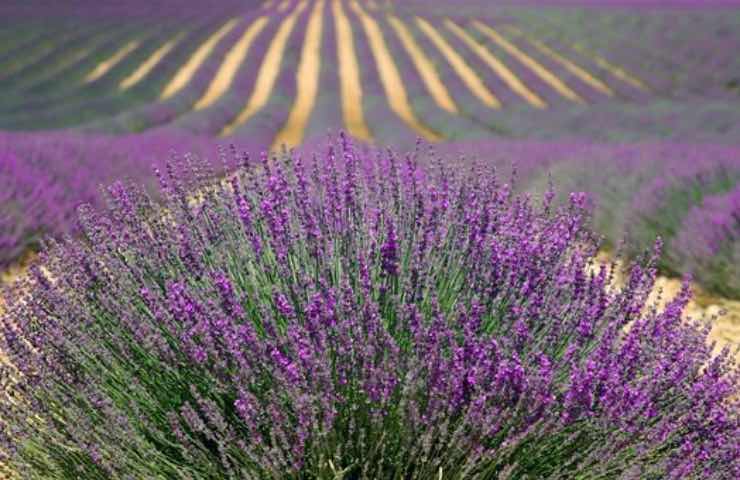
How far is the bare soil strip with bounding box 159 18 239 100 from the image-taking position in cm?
2116

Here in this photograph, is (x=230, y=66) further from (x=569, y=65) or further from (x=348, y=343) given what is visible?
(x=348, y=343)

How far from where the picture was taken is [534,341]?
2.08 metres

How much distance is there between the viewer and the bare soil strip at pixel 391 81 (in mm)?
16438

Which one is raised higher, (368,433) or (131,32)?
(131,32)

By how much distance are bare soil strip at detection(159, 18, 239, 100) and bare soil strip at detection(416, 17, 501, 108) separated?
840cm

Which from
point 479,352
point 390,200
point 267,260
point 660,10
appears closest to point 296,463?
point 479,352

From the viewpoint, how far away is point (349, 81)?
2394 centimetres

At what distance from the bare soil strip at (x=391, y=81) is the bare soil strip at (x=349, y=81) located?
0.77 metres

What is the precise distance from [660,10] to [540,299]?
32.4 meters

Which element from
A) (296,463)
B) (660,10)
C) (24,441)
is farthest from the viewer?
(660,10)

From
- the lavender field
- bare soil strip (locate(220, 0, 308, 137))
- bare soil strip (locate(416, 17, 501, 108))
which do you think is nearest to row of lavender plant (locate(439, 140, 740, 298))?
the lavender field

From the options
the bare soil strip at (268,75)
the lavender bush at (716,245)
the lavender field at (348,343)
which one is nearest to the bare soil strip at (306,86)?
the bare soil strip at (268,75)

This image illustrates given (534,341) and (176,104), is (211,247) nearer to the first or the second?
(534,341)

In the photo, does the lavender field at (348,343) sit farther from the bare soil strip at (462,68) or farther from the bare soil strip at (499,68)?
the bare soil strip at (462,68)
